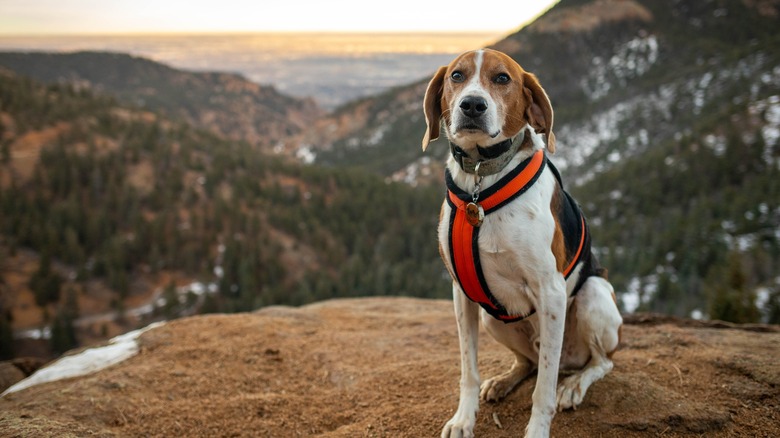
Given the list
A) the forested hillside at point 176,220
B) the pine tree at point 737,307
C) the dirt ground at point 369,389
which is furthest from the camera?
the forested hillside at point 176,220

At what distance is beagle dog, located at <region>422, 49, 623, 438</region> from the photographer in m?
3.54

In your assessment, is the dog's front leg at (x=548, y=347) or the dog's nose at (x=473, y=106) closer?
the dog's nose at (x=473, y=106)

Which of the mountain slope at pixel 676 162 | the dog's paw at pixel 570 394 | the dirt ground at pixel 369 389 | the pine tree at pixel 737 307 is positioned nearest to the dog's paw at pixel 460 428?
the dirt ground at pixel 369 389

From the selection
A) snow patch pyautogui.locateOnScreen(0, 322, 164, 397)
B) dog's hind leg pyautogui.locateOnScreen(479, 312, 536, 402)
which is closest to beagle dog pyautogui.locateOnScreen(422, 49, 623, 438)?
dog's hind leg pyautogui.locateOnScreen(479, 312, 536, 402)

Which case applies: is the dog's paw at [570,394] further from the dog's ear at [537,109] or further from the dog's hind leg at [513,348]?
the dog's ear at [537,109]

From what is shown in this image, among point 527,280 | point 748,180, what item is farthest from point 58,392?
point 748,180

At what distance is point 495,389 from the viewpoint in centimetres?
455

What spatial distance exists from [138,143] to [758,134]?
12145 centimetres

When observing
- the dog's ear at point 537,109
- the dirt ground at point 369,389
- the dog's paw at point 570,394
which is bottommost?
the dirt ground at point 369,389

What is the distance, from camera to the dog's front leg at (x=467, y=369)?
13.3 ft

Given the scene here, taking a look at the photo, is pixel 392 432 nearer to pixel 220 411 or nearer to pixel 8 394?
pixel 220 411

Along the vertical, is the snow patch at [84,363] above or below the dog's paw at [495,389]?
below

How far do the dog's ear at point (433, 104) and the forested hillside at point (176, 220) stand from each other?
50300mm

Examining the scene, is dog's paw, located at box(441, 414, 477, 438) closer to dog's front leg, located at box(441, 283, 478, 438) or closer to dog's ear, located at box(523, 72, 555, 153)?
dog's front leg, located at box(441, 283, 478, 438)
